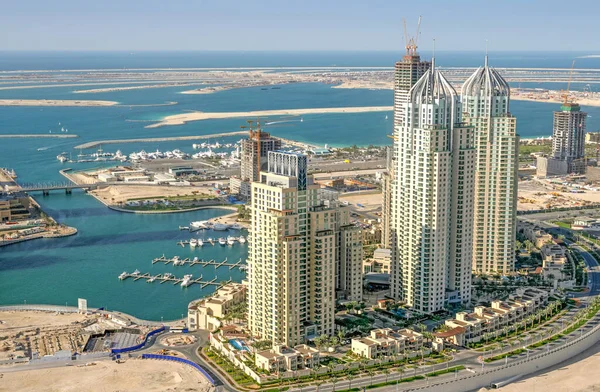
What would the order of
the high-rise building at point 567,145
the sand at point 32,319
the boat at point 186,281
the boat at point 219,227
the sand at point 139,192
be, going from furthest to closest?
the high-rise building at point 567,145 → the sand at point 139,192 → the boat at point 219,227 → the boat at point 186,281 → the sand at point 32,319

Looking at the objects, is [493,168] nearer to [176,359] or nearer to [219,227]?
[176,359]

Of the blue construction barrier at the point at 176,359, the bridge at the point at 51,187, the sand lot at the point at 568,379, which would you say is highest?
the bridge at the point at 51,187

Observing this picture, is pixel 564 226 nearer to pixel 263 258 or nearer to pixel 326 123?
pixel 263 258

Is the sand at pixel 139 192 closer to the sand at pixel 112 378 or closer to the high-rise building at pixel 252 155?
the high-rise building at pixel 252 155

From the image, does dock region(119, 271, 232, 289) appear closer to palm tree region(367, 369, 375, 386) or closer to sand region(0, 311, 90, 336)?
sand region(0, 311, 90, 336)

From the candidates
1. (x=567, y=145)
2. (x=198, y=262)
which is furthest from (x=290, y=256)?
(x=567, y=145)

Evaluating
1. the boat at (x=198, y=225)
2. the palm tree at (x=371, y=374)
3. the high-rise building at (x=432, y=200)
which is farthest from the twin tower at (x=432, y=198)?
the boat at (x=198, y=225)
